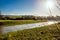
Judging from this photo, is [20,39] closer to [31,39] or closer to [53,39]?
[31,39]

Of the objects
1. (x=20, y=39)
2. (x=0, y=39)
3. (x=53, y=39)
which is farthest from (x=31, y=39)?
(x=0, y=39)

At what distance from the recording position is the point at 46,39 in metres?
12.0

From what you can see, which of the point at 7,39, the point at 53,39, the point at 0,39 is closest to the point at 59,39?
the point at 53,39

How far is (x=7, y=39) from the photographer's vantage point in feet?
39.4

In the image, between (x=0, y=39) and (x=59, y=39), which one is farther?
(x=0, y=39)

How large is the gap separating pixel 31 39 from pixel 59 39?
2.41m

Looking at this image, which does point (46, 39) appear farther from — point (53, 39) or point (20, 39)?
point (20, 39)

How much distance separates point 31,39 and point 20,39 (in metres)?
1.06

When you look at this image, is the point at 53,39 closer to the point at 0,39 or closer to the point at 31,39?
the point at 31,39

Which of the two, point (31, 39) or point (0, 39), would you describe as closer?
point (31, 39)

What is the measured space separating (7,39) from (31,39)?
2.12 m

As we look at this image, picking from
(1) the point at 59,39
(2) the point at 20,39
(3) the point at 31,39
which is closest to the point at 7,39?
(2) the point at 20,39

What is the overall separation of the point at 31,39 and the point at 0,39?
10.3 feet

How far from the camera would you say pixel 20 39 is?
11961 millimetres
